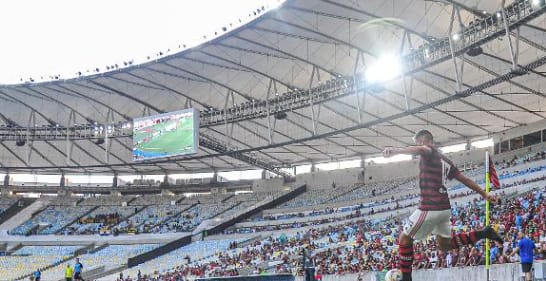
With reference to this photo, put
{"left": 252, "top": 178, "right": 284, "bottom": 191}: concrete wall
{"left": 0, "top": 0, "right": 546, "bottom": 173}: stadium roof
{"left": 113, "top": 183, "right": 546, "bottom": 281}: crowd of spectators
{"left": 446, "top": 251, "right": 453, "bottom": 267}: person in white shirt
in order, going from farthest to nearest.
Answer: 1. {"left": 252, "top": 178, "right": 284, "bottom": 191}: concrete wall
2. {"left": 0, "top": 0, "right": 546, "bottom": 173}: stadium roof
3. {"left": 113, "top": 183, "right": 546, "bottom": 281}: crowd of spectators
4. {"left": 446, "top": 251, "right": 453, "bottom": 267}: person in white shirt

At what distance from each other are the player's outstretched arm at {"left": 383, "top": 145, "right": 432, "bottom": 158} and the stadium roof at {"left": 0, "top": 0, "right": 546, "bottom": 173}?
79.5 feet

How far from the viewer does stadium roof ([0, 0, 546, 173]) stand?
3497 cm

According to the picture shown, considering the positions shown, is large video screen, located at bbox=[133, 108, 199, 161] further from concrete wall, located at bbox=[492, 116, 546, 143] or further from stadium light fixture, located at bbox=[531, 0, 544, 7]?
concrete wall, located at bbox=[492, 116, 546, 143]

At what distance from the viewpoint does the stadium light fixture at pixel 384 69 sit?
36862 millimetres

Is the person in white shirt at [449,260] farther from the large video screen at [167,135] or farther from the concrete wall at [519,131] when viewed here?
the concrete wall at [519,131]

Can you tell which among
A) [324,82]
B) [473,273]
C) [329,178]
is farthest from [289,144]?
[473,273]

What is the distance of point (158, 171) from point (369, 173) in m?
25.2

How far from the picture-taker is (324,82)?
44188 mm

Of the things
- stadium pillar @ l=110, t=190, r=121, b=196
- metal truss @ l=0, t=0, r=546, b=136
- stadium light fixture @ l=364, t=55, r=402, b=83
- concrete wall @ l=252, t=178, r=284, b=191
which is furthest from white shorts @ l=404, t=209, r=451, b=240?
stadium pillar @ l=110, t=190, r=121, b=196

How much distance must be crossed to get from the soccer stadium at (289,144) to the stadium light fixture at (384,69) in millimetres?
101

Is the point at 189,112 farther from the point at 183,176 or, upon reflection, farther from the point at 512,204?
the point at 183,176

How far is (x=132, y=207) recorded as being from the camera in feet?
233

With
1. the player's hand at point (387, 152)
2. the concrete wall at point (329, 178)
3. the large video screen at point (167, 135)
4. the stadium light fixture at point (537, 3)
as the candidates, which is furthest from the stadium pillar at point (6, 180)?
the player's hand at point (387, 152)

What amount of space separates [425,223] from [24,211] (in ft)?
230
